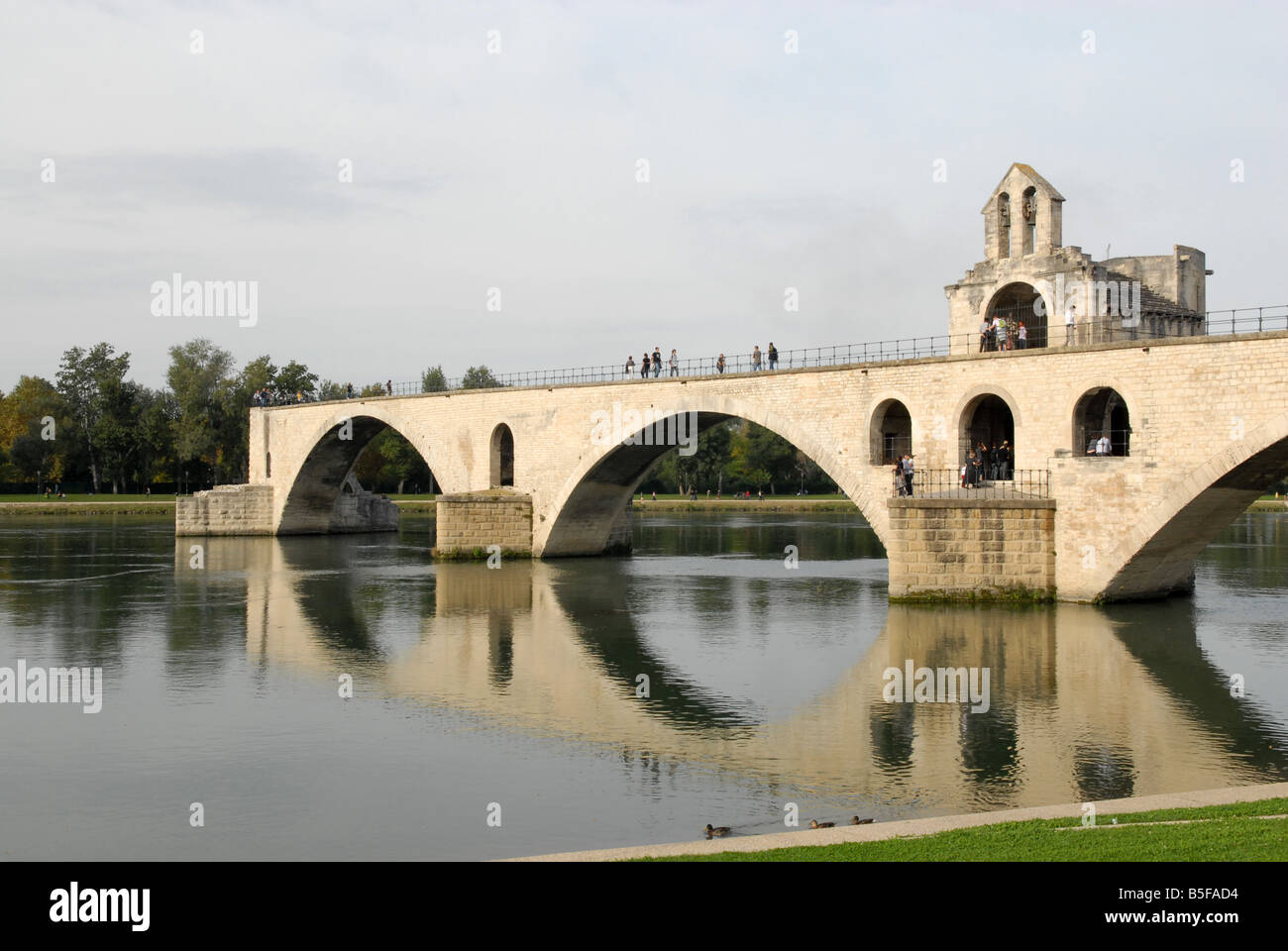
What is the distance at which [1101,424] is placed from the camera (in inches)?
1112

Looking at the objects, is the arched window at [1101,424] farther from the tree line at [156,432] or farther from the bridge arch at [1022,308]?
the tree line at [156,432]

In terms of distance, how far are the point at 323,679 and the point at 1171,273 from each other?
901 inches

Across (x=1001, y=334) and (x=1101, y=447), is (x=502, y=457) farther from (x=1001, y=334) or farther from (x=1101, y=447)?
(x=1101, y=447)

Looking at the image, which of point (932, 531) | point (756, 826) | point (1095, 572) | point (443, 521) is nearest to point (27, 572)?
point (443, 521)

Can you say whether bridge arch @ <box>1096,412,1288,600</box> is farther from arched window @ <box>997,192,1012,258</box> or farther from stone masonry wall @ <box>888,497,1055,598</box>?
arched window @ <box>997,192,1012,258</box>

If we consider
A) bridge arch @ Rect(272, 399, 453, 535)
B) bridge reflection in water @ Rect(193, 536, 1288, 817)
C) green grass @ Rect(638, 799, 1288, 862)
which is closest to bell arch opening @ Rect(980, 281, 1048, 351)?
bridge reflection in water @ Rect(193, 536, 1288, 817)

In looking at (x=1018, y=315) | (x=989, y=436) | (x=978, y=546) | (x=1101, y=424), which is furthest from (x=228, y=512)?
(x=1101, y=424)

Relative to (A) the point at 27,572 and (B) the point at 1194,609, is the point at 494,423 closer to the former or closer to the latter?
(A) the point at 27,572

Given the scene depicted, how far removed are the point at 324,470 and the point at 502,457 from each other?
586 inches

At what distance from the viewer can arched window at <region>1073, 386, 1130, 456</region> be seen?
27.3m

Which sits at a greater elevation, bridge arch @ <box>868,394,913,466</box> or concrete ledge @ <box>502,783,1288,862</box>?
bridge arch @ <box>868,394,913,466</box>

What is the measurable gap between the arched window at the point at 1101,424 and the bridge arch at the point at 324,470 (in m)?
30.5

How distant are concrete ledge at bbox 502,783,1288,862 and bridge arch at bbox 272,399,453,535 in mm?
42953
